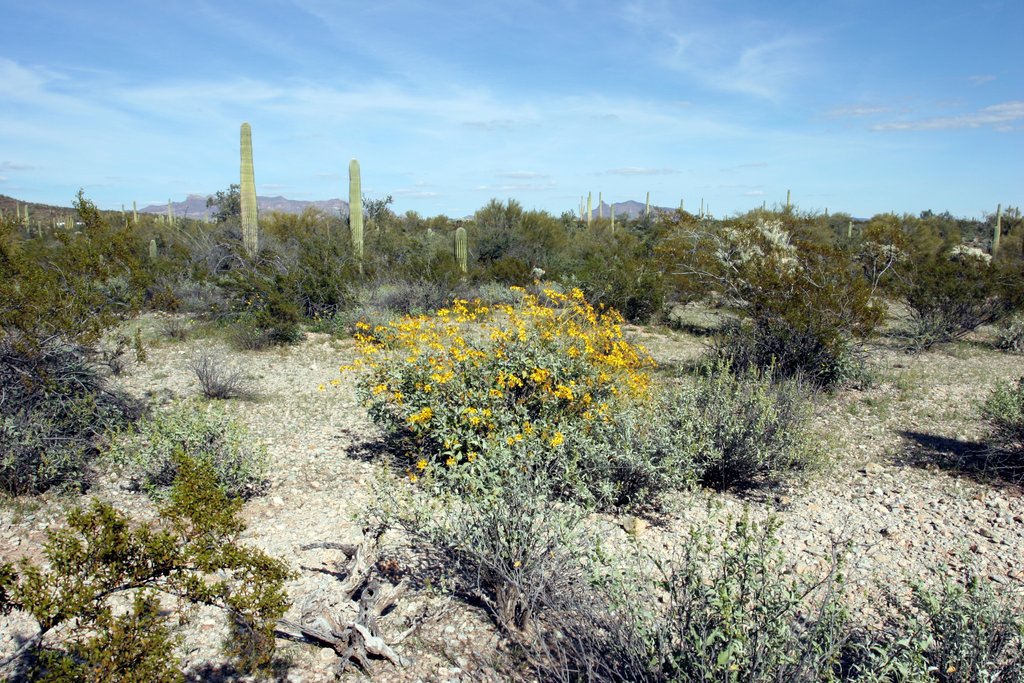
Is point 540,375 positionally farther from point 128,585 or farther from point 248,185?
point 248,185

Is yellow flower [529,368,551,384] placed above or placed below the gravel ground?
above

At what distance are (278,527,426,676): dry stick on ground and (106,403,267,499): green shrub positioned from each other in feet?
5.54

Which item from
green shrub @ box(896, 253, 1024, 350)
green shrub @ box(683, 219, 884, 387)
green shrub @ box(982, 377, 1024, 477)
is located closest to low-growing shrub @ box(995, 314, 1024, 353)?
green shrub @ box(896, 253, 1024, 350)

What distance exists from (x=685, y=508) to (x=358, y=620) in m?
2.56

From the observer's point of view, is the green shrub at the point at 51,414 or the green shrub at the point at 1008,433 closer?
the green shrub at the point at 51,414

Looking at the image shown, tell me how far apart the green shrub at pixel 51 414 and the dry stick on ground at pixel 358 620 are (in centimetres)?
270

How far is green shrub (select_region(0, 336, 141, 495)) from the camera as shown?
197 inches

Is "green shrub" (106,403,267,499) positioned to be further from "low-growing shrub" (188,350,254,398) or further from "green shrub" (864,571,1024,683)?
"green shrub" (864,571,1024,683)

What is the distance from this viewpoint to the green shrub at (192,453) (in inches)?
201

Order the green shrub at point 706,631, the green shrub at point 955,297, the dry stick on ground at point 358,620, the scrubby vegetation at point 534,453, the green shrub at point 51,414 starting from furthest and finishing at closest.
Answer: the green shrub at point 955,297
the green shrub at point 51,414
the dry stick on ground at point 358,620
the green shrub at point 706,631
the scrubby vegetation at point 534,453

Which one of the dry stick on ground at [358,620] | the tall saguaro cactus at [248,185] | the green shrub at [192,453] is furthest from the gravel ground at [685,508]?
the tall saguaro cactus at [248,185]

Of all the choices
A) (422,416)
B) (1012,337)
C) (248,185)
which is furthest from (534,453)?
(248,185)

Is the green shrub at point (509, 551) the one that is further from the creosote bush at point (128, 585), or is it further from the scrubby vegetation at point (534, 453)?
the creosote bush at point (128, 585)

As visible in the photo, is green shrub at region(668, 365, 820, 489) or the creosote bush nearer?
the creosote bush
